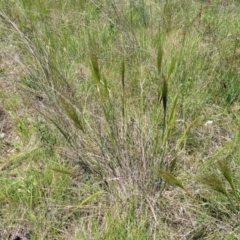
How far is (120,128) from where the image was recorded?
165 cm

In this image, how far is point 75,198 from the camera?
5.19 ft

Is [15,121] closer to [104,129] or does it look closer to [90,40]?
[104,129]

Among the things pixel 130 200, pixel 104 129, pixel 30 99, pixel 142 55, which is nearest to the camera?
pixel 130 200

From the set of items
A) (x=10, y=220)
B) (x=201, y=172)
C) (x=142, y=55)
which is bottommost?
(x=10, y=220)

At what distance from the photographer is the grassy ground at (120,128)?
1.46 m

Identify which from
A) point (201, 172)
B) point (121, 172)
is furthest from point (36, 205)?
point (201, 172)

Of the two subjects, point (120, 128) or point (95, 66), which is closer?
point (95, 66)

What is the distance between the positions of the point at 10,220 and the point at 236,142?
3.31 feet

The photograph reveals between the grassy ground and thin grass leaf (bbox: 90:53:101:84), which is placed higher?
thin grass leaf (bbox: 90:53:101:84)

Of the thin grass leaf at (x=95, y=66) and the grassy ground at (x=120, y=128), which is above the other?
the thin grass leaf at (x=95, y=66)

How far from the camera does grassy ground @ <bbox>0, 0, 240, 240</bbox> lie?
146 centimetres

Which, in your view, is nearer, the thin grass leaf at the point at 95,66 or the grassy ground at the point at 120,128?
the thin grass leaf at the point at 95,66

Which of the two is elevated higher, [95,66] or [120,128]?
[95,66]

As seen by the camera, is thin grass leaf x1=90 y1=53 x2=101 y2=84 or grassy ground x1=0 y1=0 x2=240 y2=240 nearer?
thin grass leaf x1=90 y1=53 x2=101 y2=84
